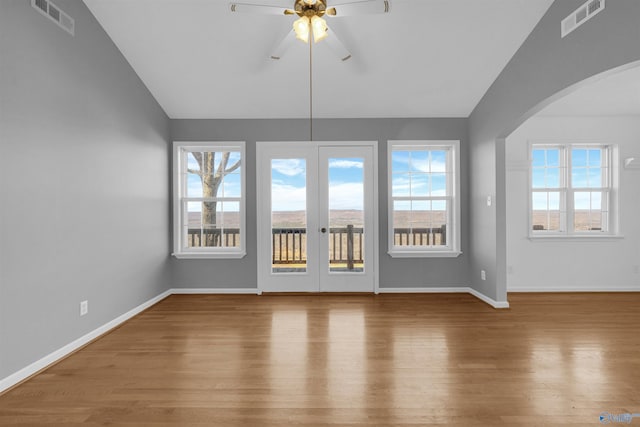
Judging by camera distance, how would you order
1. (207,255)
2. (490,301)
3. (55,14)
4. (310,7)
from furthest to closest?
(207,255)
(490,301)
(55,14)
(310,7)

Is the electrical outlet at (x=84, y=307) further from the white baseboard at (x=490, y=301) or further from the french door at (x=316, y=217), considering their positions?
the white baseboard at (x=490, y=301)

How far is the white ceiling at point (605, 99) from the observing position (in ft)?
12.6

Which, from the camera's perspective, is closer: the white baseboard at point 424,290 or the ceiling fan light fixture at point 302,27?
the ceiling fan light fixture at point 302,27

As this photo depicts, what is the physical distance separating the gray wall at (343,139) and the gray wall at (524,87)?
25 centimetres

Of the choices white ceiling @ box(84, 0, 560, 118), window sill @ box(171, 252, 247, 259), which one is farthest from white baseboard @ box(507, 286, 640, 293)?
window sill @ box(171, 252, 247, 259)

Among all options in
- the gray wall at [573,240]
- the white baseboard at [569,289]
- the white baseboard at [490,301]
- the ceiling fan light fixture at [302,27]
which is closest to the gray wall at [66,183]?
the ceiling fan light fixture at [302,27]

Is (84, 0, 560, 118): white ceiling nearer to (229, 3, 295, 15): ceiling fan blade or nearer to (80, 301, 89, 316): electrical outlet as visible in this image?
(229, 3, 295, 15): ceiling fan blade

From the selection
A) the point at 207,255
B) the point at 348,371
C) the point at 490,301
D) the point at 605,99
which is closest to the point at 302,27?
the point at 348,371

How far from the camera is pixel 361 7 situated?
239cm

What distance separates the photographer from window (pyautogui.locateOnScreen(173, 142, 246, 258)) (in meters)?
4.75

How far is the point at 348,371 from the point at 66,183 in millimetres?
2850

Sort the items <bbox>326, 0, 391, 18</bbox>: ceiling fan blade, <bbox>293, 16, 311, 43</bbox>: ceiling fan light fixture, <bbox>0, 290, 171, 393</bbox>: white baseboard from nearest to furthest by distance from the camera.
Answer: <bbox>0, 290, 171, 393</bbox>: white baseboard → <bbox>326, 0, 391, 18</bbox>: ceiling fan blade → <bbox>293, 16, 311, 43</bbox>: ceiling fan light fixture

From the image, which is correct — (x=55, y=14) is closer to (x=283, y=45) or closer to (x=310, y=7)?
(x=283, y=45)

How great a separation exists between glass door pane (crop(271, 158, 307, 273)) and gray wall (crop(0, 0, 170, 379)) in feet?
5.55
